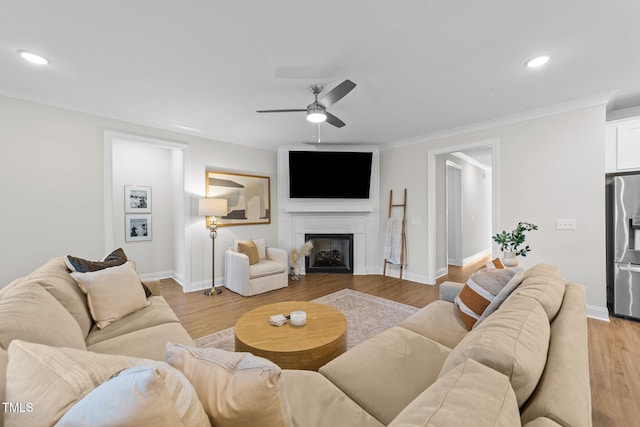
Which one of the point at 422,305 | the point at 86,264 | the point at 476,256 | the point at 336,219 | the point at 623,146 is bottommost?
the point at 422,305

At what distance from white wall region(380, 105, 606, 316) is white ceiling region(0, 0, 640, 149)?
365 millimetres

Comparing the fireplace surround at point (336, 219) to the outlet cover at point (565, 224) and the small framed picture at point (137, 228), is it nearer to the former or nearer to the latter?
the small framed picture at point (137, 228)

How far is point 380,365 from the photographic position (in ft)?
4.60

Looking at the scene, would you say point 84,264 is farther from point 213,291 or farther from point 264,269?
point 264,269

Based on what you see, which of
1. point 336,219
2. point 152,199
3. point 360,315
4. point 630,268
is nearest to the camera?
point 630,268

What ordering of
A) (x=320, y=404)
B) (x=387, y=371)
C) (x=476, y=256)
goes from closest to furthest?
(x=320, y=404) → (x=387, y=371) → (x=476, y=256)

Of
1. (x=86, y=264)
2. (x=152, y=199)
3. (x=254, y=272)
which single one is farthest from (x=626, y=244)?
(x=152, y=199)

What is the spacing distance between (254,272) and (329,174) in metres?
2.20

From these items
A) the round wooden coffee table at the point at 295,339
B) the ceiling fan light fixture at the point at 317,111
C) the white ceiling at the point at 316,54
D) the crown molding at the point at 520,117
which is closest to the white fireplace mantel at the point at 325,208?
the crown molding at the point at 520,117

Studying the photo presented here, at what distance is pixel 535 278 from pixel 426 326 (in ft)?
2.37

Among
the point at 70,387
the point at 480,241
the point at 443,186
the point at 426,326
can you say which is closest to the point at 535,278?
the point at 426,326

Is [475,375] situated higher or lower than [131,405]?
lower

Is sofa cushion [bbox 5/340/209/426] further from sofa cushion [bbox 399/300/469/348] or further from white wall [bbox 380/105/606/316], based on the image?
white wall [bbox 380/105/606/316]

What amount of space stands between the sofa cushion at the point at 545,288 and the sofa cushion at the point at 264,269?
3153 millimetres
